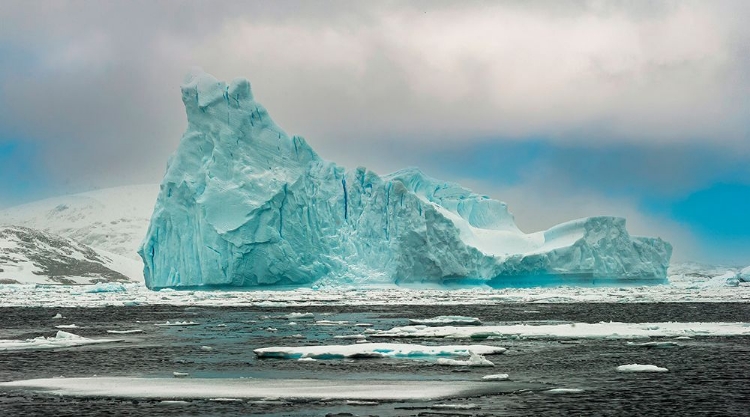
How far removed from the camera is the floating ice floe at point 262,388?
44.3 feet

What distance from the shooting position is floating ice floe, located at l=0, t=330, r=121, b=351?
20.9 metres

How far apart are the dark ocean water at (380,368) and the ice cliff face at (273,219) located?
17.5 m

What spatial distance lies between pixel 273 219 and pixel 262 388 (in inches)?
1377

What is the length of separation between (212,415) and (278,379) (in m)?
3.65

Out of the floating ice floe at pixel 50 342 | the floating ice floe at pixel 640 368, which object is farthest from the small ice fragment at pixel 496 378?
the floating ice floe at pixel 50 342

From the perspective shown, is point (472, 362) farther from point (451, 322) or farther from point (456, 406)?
point (451, 322)

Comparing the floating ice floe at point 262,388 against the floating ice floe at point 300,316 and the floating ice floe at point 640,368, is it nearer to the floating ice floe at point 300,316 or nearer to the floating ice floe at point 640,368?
the floating ice floe at point 640,368

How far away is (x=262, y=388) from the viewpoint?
47.2 ft

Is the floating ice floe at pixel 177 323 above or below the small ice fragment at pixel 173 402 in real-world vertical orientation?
above

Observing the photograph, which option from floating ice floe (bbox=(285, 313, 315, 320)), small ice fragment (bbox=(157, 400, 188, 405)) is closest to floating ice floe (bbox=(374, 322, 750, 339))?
floating ice floe (bbox=(285, 313, 315, 320))

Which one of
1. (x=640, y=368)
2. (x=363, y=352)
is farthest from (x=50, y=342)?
(x=640, y=368)

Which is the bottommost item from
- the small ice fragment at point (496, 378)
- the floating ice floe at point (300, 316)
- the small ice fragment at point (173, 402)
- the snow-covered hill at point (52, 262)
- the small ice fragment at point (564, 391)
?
the small ice fragment at point (173, 402)

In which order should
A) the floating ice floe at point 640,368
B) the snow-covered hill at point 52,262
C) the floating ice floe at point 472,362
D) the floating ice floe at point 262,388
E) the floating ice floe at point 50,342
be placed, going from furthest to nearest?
1. the snow-covered hill at point 52,262
2. the floating ice floe at point 50,342
3. the floating ice floe at point 472,362
4. the floating ice floe at point 640,368
5. the floating ice floe at point 262,388

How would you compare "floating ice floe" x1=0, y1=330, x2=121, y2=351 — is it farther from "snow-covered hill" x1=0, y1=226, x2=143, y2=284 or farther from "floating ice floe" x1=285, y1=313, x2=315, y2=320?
"snow-covered hill" x1=0, y1=226, x2=143, y2=284
